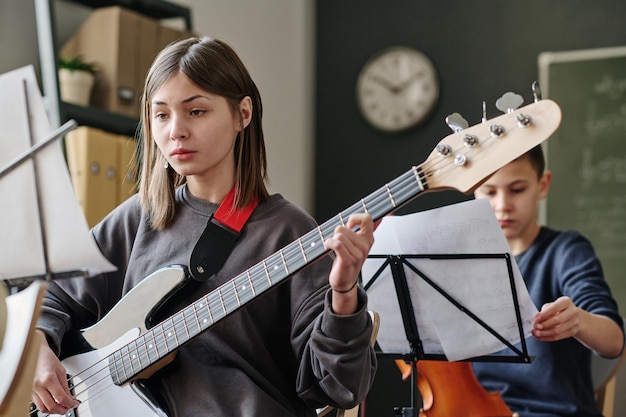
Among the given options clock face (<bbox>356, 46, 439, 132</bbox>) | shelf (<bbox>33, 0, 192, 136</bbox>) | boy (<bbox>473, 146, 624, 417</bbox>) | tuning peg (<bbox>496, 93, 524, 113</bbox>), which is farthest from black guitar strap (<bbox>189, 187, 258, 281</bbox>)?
clock face (<bbox>356, 46, 439, 132</bbox>)

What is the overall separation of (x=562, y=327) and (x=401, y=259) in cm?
39

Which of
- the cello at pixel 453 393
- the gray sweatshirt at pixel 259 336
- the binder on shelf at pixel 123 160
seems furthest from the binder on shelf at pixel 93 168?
the cello at pixel 453 393

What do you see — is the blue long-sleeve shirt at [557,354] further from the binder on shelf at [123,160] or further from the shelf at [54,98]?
the binder on shelf at [123,160]

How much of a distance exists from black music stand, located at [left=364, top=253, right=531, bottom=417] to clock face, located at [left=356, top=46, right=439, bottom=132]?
8.44 ft

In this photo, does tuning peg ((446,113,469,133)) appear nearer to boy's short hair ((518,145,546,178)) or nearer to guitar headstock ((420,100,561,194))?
guitar headstock ((420,100,561,194))

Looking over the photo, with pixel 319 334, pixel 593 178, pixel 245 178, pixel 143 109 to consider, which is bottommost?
pixel 593 178

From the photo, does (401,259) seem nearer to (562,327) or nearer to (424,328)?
(424,328)

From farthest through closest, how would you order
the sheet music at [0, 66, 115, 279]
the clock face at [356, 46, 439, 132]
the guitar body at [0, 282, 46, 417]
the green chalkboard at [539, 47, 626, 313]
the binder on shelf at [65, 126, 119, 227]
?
1. the clock face at [356, 46, 439, 132]
2. the green chalkboard at [539, 47, 626, 313]
3. the binder on shelf at [65, 126, 119, 227]
4. the sheet music at [0, 66, 115, 279]
5. the guitar body at [0, 282, 46, 417]

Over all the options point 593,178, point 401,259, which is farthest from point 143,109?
point 593,178

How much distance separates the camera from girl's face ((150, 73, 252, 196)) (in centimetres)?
159

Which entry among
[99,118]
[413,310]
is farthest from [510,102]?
[99,118]

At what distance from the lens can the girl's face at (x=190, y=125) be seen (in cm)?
159

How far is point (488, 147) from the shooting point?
140 centimetres

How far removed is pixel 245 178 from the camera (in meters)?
1.68
